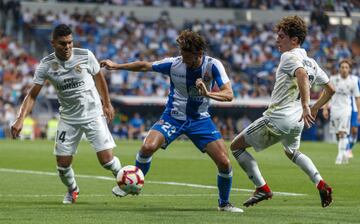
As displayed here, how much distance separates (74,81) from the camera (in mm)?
14508

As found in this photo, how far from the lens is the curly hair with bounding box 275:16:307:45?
530 inches

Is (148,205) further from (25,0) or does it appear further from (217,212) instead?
(25,0)

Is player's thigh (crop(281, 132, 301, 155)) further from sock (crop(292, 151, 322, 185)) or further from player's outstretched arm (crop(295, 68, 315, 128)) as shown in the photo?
player's outstretched arm (crop(295, 68, 315, 128))

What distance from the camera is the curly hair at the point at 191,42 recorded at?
1323 cm

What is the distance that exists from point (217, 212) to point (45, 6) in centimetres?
3977

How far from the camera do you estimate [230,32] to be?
53438 millimetres

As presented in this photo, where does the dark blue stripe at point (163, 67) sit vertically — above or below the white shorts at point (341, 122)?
above

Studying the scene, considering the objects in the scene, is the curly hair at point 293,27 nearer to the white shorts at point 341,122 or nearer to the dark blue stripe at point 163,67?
the dark blue stripe at point 163,67

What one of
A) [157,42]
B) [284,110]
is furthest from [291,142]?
[157,42]

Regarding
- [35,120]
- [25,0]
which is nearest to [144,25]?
[25,0]

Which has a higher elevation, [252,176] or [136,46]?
[252,176]

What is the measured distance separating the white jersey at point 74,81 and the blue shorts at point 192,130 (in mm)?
1360

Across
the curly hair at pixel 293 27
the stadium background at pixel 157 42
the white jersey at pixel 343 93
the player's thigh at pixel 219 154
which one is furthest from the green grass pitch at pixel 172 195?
the stadium background at pixel 157 42

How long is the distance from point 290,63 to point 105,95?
2.76 metres
